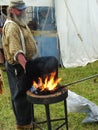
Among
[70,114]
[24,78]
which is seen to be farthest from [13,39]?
[70,114]

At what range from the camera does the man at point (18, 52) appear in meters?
4.59

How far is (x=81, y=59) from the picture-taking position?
30.7 feet

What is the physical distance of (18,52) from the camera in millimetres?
4539

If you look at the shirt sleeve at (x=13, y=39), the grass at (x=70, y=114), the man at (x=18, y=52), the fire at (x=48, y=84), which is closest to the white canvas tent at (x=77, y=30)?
the grass at (x=70, y=114)

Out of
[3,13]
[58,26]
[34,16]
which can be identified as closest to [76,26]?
[58,26]

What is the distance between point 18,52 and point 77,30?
4714mm

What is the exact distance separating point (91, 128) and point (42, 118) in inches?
32.8

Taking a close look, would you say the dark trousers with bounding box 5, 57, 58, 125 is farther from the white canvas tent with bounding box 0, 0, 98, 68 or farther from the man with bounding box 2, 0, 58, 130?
the white canvas tent with bounding box 0, 0, 98, 68

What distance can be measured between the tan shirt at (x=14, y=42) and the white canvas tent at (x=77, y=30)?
159 inches

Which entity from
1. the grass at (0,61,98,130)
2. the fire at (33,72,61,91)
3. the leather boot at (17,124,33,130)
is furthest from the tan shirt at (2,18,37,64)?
the grass at (0,61,98,130)

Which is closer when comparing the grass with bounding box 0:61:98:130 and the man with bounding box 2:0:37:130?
the man with bounding box 2:0:37:130

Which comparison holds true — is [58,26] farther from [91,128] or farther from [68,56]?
[91,128]

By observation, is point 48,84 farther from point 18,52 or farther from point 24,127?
point 24,127

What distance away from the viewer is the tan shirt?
15.0 ft
